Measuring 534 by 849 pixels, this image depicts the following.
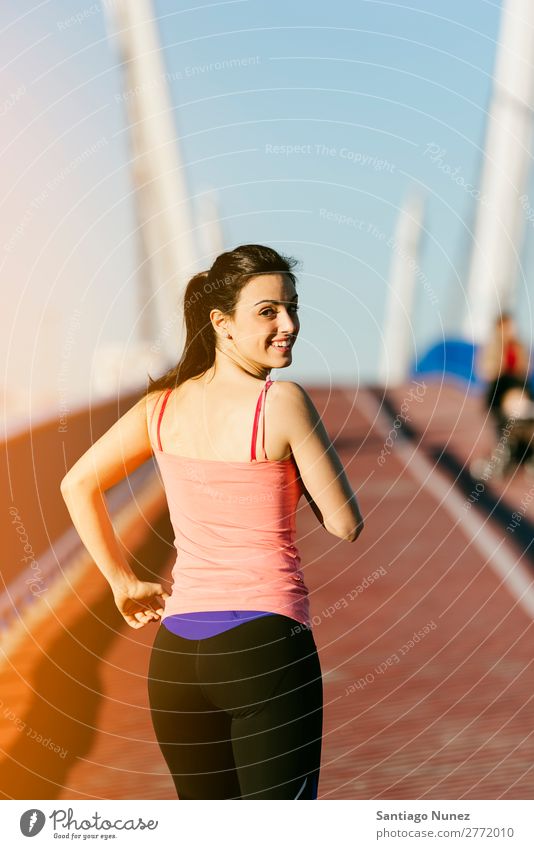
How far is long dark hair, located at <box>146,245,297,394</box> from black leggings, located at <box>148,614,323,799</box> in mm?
740

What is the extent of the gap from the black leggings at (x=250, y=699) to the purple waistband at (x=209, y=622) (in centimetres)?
1

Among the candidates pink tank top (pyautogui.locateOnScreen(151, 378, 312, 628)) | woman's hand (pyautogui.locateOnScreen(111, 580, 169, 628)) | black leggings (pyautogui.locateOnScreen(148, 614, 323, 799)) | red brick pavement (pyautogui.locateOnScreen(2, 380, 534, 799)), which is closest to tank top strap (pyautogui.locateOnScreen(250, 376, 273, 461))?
pink tank top (pyautogui.locateOnScreen(151, 378, 312, 628))

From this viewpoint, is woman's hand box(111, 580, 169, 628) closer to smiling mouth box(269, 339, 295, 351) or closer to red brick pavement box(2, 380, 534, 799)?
smiling mouth box(269, 339, 295, 351)

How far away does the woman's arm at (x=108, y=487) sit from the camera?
3641mm

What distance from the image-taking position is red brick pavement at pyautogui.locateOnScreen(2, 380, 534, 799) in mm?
6125

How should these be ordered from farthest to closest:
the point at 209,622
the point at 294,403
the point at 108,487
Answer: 1. the point at 108,487
2. the point at 209,622
3. the point at 294,403

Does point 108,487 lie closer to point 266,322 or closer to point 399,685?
point 266,322

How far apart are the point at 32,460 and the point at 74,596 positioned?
102 cm

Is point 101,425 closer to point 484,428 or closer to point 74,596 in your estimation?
point 74,596

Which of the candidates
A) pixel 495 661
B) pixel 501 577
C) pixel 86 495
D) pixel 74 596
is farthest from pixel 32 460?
pixel 86 495

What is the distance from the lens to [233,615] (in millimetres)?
3414

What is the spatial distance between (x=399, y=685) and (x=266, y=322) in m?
4.74

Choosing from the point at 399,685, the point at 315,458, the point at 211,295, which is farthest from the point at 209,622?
the point at 399,685

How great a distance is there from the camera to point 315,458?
3.30m
